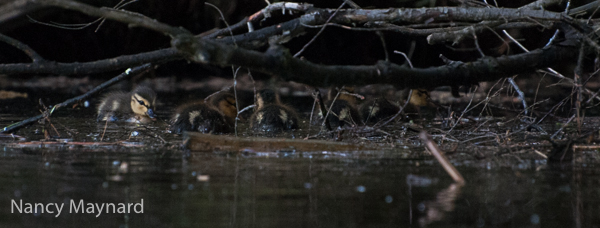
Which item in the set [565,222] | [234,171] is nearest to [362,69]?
[234,171]

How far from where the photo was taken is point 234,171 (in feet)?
8.25

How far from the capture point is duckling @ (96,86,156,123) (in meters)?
5.18

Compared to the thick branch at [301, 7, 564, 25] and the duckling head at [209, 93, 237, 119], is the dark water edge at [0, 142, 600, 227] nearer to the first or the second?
the thick branch at [301, 7, 564, 25]

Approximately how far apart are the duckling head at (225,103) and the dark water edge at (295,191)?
2248 mm

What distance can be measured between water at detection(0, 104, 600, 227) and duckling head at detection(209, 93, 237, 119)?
207 cm

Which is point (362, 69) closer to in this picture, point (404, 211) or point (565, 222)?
point (404, 211)

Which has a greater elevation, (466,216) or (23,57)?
(23,57)

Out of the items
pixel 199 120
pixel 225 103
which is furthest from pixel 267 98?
pixel 199 120

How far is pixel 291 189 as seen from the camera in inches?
85.3

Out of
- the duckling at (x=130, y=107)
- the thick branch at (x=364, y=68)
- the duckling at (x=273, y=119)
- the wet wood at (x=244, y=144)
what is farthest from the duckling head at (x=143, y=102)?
the thick branch at (x=364, y=68)

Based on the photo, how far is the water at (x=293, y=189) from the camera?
1.79 meters

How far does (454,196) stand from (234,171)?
843 mm

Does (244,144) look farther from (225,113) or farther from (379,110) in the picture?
(379,110)

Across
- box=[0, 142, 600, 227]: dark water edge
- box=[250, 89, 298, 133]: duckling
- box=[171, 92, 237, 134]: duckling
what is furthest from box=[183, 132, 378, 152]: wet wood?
box=[250, 89, 298, 133]: duckling
